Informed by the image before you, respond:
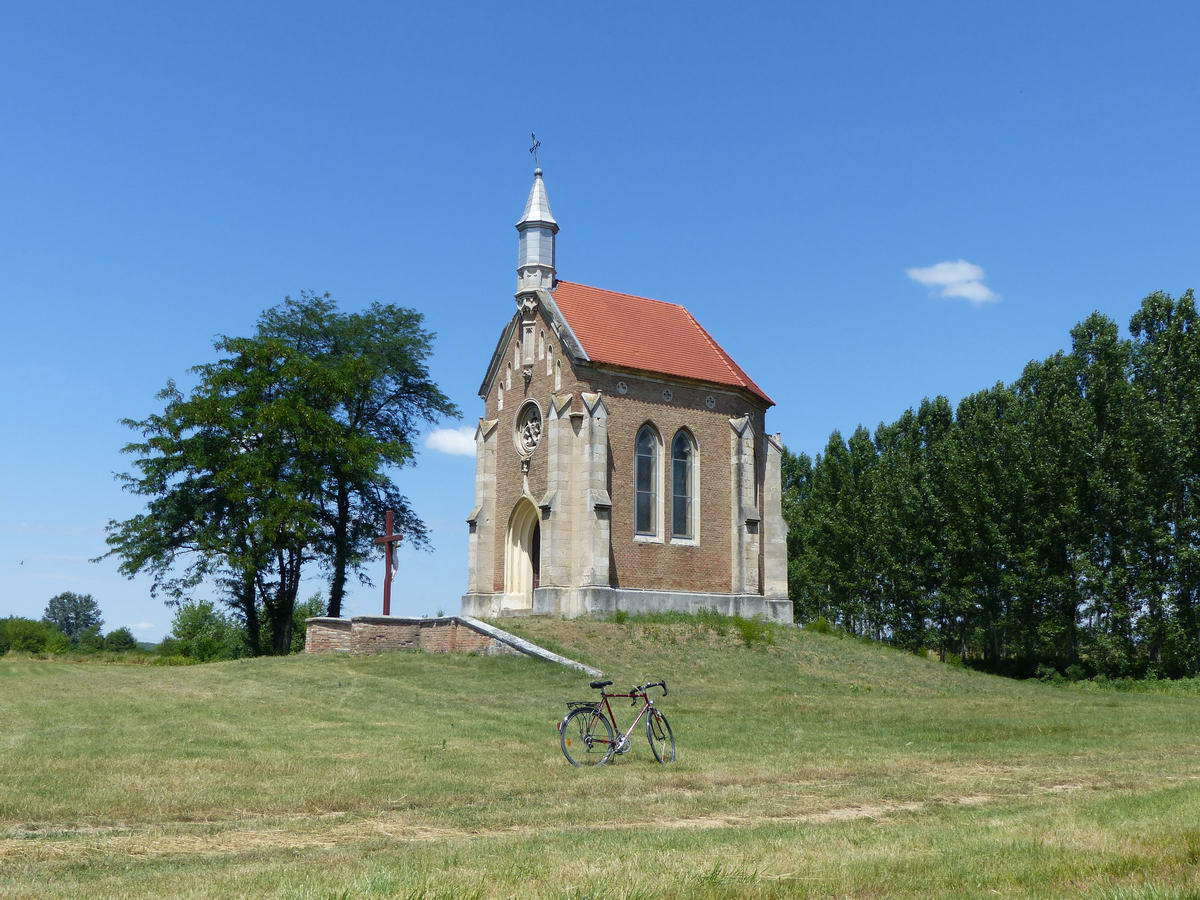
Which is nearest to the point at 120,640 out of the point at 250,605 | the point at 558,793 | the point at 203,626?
the point at 203,626

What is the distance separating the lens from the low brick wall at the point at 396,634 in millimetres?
29870

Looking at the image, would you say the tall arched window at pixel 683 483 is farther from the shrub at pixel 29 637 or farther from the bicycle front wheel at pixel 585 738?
the shrub at pixel 29 637

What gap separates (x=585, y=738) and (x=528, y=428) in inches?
934

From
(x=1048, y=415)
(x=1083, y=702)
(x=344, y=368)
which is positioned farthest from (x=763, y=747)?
(x=344, y=368)

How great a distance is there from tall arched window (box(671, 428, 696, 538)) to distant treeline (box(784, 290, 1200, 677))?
34.8 feet

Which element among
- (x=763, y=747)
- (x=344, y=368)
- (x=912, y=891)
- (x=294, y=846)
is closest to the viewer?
(x=912, y=891)

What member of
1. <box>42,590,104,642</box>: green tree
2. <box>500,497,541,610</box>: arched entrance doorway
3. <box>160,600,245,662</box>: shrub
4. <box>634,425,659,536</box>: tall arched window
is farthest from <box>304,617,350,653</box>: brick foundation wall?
<box>42,590,104,642</box>: green tree

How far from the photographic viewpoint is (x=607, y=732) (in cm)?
1524

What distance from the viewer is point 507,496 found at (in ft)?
126

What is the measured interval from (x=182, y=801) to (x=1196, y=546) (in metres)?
31.9

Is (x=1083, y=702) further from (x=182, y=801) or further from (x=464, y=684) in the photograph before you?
(x=182, y=801)

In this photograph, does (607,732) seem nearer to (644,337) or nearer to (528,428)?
(528,428)

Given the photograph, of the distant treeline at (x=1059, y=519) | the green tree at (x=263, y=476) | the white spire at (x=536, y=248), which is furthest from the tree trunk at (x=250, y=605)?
the distant treeline at (x=1059, y=519)

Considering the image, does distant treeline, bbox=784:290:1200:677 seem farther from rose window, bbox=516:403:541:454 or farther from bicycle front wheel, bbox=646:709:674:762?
bicycle front wheel, bbox=646:709:674:762
